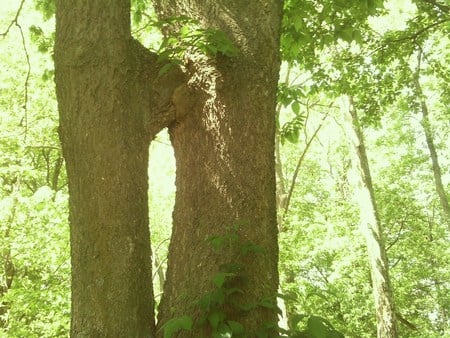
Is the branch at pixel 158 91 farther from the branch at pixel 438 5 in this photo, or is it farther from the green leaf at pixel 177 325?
the branch at pixel 438 5

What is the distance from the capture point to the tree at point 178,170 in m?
2.17

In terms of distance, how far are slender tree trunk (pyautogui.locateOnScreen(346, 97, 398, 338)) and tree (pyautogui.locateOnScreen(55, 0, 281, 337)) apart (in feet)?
28.7

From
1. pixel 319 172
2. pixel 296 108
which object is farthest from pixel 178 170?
pixel 319 172

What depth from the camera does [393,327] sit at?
34.6ft

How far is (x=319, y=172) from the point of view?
30906 millimetres

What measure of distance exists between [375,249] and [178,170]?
9.91 m

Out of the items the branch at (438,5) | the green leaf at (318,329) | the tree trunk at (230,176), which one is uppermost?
the branch at (438,5)

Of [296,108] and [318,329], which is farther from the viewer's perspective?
[296,108]

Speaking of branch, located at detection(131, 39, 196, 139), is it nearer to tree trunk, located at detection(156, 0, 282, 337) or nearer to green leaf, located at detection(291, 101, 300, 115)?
tree trunk, located at detection(156, 0, 282, 337)

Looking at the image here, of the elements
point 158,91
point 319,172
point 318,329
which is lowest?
point 318,329

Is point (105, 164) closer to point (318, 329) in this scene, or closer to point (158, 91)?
point (158, 91)

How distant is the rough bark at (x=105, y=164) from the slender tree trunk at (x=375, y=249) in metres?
9.15

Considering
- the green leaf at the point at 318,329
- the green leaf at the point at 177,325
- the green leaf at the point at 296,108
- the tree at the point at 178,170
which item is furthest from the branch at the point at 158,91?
the green leaf at the point at 318,329

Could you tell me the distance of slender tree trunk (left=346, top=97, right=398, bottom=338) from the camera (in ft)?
34.8
